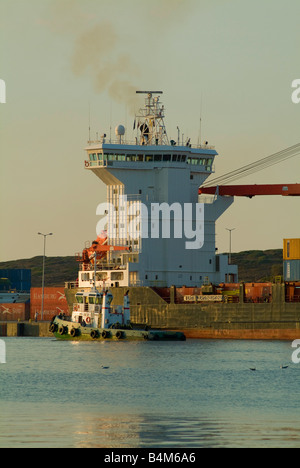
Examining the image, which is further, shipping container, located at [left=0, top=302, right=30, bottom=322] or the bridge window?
shipping container, located at [left=0, top=302, right=30, bottom=322]

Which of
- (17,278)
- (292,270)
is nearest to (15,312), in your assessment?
(17,278)

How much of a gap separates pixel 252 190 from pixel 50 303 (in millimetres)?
31713

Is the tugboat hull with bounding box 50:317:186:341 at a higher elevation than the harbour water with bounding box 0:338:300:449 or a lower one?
higher

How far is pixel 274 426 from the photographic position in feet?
86.0

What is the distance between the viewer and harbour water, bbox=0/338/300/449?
79.7 feet

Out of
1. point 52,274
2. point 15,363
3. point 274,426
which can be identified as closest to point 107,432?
point 274,426

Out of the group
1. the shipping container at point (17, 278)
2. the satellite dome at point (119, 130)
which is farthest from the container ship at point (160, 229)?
the shipping container at point (17, 278)

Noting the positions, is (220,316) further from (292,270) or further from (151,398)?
(151,398)

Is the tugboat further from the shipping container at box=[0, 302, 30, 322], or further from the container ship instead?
the shipping container at box=[0, 302, 30, 322]

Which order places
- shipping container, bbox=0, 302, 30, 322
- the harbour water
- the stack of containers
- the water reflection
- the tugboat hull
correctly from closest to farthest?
the water reflection
the harbour water
the tugboat hull
the stack of containers
shipping container, bbox=0, 302, 30, 322

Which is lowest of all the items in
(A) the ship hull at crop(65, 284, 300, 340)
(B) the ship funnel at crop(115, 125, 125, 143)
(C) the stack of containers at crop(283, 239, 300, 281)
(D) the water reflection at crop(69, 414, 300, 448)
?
(D) the water reflection at crop(69, 414, 300, 448)

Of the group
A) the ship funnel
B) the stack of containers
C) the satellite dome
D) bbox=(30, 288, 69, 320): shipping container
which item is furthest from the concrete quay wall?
the stack of containers

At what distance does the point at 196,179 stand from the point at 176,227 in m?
4.53

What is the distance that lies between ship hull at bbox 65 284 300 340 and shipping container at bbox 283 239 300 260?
1832 millimetres
